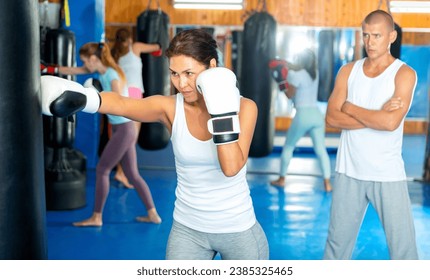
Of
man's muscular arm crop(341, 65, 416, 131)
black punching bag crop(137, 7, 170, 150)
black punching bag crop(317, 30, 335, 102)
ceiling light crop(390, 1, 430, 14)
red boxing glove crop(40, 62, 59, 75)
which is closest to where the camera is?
man's muscular arm crop(341, 65, 416, 131)

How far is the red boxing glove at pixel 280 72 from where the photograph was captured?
375 centimetres

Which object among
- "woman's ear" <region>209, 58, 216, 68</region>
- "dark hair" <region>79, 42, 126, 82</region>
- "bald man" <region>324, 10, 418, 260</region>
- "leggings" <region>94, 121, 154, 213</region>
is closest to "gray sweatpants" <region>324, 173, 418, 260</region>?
"bald man" <region>324, 10, 418, 260</region>

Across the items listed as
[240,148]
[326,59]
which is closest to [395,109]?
[240,148]

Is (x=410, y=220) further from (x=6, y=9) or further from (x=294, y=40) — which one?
(x=294, y=40)

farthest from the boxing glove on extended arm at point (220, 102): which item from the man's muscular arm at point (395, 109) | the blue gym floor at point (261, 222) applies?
the blue gym floor at point (261, 222)

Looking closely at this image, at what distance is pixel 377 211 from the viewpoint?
6.59 ft

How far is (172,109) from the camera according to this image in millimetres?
1514

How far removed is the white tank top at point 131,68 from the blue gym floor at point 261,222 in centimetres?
77

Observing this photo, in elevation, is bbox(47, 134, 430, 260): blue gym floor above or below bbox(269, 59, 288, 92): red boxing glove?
below

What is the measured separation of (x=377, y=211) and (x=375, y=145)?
8.7 inches

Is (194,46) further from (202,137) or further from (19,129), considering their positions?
(19,129)

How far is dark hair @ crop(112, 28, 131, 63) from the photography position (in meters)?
3.31

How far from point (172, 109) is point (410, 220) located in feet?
3.13

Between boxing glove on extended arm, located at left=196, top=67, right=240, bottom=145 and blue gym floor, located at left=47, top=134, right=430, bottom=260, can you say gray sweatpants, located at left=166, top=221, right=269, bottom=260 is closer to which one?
boxing glove on extended arm, located at left=196, top=67, right=240, bottom=145
